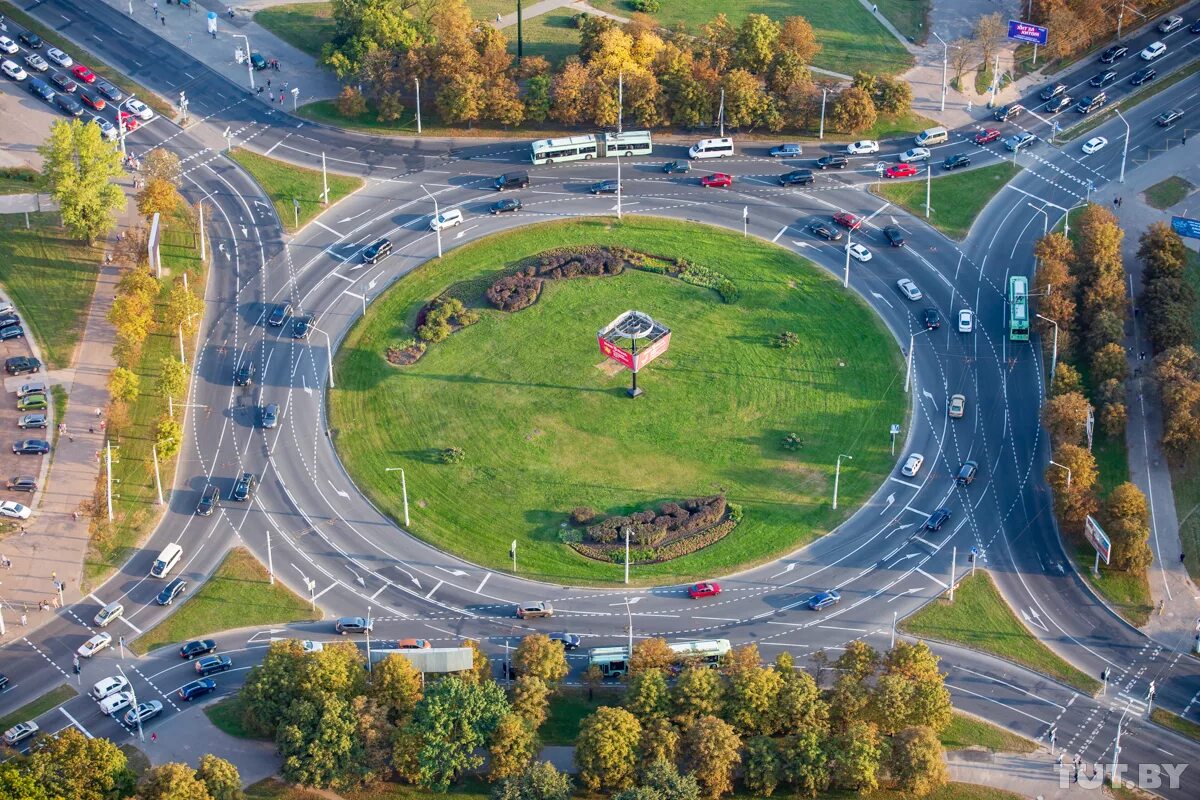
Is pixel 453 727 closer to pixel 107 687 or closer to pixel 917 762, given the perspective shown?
pixel 107 687

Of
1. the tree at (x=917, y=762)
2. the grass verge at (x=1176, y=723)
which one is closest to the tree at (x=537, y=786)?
the tree at (x=917, y=762)

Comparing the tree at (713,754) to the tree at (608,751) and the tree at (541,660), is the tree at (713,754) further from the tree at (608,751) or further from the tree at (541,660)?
the tree at (541,660)

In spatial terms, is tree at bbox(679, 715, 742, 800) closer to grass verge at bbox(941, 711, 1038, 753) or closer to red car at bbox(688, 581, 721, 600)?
red car at bbox(688, 581, 721, 600)

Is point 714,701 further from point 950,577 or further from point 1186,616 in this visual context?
point 1186,616

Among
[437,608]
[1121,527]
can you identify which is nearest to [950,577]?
[1121,527]

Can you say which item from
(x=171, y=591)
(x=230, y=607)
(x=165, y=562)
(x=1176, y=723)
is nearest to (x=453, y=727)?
(x=230, y=607)

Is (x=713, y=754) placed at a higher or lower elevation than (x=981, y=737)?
lower
